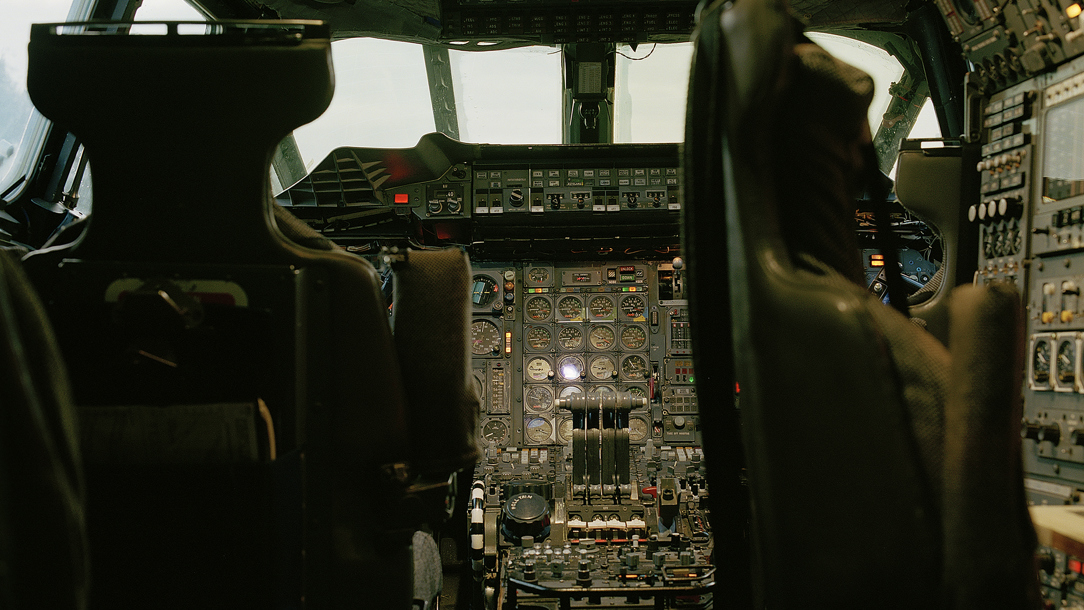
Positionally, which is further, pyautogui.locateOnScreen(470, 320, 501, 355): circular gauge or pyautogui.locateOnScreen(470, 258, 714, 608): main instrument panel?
pyautogui.locateOnScreen(470, 320, 501, 355): circular gauge

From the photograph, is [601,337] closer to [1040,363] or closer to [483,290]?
[483,290]

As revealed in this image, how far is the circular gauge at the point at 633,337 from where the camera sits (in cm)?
432

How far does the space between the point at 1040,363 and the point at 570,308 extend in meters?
2.68

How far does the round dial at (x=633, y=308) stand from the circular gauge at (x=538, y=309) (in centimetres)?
53

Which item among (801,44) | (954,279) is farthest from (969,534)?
(954,279)

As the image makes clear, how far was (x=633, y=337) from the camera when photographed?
171 inches

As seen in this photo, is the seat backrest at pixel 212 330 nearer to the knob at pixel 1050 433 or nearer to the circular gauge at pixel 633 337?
the knob at pixel 1050 433

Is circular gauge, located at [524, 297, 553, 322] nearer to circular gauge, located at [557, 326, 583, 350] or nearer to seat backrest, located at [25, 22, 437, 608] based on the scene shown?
circular gauge, located at [557, 326, 583, 350]

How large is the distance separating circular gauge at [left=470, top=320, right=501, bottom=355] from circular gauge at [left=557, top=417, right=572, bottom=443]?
0.68m

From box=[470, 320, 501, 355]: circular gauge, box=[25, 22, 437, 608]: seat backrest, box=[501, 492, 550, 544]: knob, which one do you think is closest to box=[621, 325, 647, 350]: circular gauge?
box=[470, 320, 501, 355]: circular gauge

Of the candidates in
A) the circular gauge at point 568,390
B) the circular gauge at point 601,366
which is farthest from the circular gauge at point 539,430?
the circular gauge at point 601,366

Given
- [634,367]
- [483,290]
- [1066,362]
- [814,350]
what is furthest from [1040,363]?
[483,290]

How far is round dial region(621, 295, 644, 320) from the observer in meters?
4.34

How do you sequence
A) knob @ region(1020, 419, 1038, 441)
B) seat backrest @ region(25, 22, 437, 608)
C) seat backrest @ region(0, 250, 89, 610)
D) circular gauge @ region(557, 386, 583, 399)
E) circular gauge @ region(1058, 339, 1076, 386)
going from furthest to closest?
circular gauge @ region(557, 386, 583, 399)
knob @ region(1020, 419, 1038, 441)
circular gauge @ region(1058, 339, 1076, 386)
seat backrest @ region(25, 22, 437, 608)
seat backrest @ region(0, 250, 89, 610)
